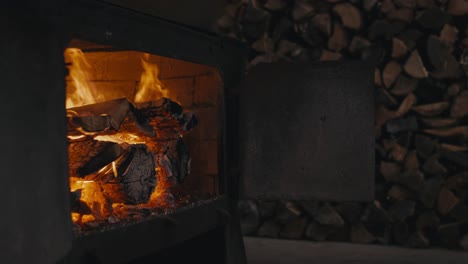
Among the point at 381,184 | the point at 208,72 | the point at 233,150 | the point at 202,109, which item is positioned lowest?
the point at 381,184

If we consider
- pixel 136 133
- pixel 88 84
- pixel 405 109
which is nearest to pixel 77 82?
pixel 88 84

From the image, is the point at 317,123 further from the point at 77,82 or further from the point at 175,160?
the point at 77,82

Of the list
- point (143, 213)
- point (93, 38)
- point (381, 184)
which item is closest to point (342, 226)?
point (381, 184)

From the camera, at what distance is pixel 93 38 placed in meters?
1.28

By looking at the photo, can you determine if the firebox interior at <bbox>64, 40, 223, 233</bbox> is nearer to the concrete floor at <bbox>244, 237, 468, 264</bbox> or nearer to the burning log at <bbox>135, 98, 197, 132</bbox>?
the burning log at <bbox>135, 98, 197, 132</bbox>

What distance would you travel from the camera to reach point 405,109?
273 cm

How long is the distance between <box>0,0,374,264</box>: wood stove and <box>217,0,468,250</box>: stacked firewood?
0.63 meters

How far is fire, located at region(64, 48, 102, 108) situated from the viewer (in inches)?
67.0

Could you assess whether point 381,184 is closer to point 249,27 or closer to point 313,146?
point 313,146

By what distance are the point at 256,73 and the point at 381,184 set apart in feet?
3.58

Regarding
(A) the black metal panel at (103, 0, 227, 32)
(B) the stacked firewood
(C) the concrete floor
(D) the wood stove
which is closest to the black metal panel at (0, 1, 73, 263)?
(D) the wood stove

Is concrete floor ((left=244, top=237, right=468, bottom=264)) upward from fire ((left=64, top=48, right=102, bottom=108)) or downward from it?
downward

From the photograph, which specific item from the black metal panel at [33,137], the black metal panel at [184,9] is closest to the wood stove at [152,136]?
the black metal panel at [33,137]

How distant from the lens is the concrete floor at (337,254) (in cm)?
249
